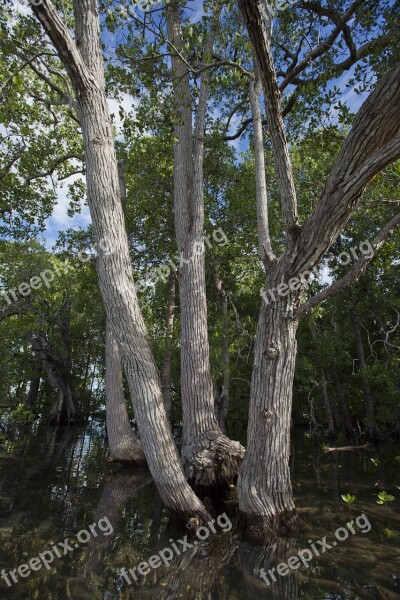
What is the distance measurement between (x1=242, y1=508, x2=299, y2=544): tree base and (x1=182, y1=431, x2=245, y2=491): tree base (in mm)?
1241

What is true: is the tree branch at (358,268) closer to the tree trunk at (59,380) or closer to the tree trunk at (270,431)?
the tree trunk at (270,431)

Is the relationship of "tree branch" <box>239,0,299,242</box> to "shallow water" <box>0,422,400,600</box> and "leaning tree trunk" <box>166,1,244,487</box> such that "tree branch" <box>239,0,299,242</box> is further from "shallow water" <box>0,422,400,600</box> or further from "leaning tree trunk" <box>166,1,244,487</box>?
"shallow water" <box>0,422,400,600</box>

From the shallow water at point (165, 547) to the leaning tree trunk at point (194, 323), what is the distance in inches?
26.7

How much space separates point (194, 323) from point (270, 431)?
2.38 metres

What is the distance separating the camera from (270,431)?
4.16m

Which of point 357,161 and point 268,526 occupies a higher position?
point 357,161

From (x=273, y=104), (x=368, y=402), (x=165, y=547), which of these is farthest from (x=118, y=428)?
(x=368, y=402)

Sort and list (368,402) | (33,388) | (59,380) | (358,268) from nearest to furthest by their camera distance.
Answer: (358,268), (368,402), (59,380), (33,388)

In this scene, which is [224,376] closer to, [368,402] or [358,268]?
[368,402]

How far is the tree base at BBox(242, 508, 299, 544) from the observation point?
408cm

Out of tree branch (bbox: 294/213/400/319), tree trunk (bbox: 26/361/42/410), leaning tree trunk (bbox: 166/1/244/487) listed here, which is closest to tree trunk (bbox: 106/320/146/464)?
leaning tree trunk (bbox: 166/1/244/487)

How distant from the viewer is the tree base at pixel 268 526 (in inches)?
161

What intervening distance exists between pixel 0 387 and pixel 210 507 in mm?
6328

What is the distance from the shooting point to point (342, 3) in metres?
5.09
